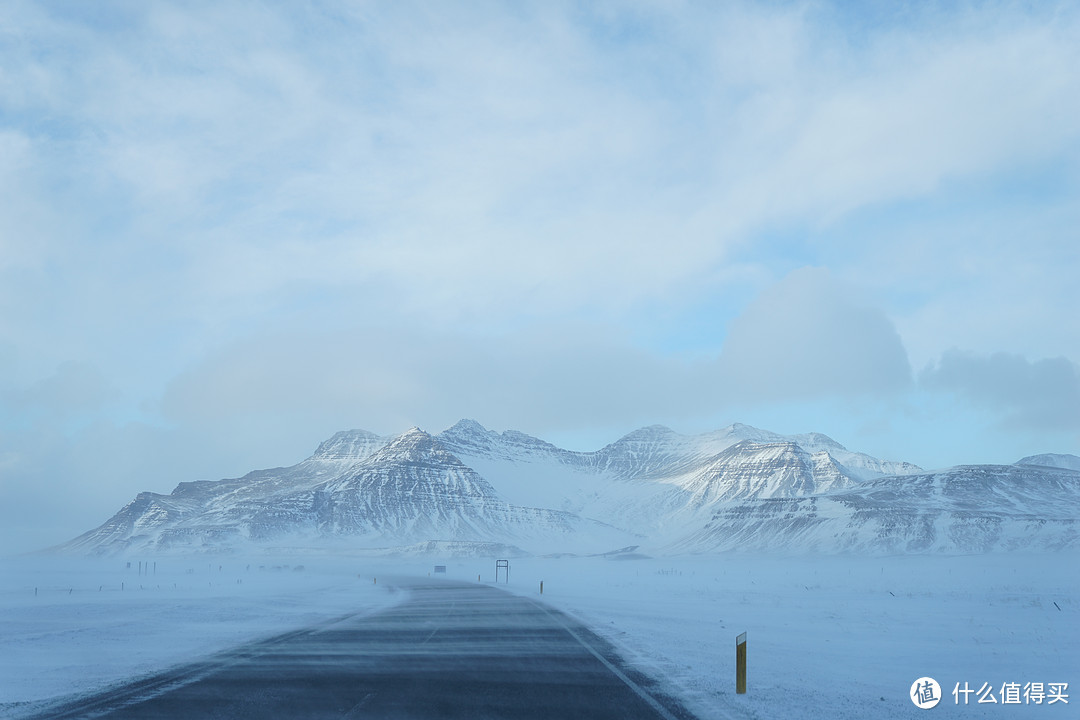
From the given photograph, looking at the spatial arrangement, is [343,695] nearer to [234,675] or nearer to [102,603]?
[234,675]

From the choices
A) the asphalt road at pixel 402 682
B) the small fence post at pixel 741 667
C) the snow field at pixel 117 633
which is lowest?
the snow field at pixel 117 633

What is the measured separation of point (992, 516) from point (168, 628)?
190 metres

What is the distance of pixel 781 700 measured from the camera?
15477 millimetres

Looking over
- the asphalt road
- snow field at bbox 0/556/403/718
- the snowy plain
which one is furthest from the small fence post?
snow field at bbox 0/556/403/718

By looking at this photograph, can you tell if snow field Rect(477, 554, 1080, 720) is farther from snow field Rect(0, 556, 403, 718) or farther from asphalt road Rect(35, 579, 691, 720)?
snow field Rect(0, 556, 403, 718)

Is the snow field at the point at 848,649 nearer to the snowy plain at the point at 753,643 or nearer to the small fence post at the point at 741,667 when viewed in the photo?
the snowy plain at the point at 753,643

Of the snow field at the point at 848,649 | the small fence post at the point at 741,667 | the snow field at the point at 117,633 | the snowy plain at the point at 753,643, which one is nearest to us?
the snow field at the point at 848,649

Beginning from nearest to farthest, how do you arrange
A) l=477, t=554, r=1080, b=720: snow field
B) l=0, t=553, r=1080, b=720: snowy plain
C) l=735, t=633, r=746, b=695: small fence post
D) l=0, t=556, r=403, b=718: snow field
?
l=477, t=554, r=1080, b=720: snow field < l=0, t=553, r=1080, b=720: snowy plain < l=735, t=633, r=746, b=695: small fence post < l=0, t=556, r=403, b=718: snow field

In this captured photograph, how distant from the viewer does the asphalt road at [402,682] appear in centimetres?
1425

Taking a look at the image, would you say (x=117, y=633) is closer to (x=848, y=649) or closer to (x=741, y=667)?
(x=741, y=667)

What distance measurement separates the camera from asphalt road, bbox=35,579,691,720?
14250 millimetres

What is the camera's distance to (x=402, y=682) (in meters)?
17.7

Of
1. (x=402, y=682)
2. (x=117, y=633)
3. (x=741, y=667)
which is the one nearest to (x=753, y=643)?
(x=741, y=667)

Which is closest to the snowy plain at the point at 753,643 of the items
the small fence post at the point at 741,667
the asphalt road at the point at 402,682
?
the small fence post at the point at 741,667
